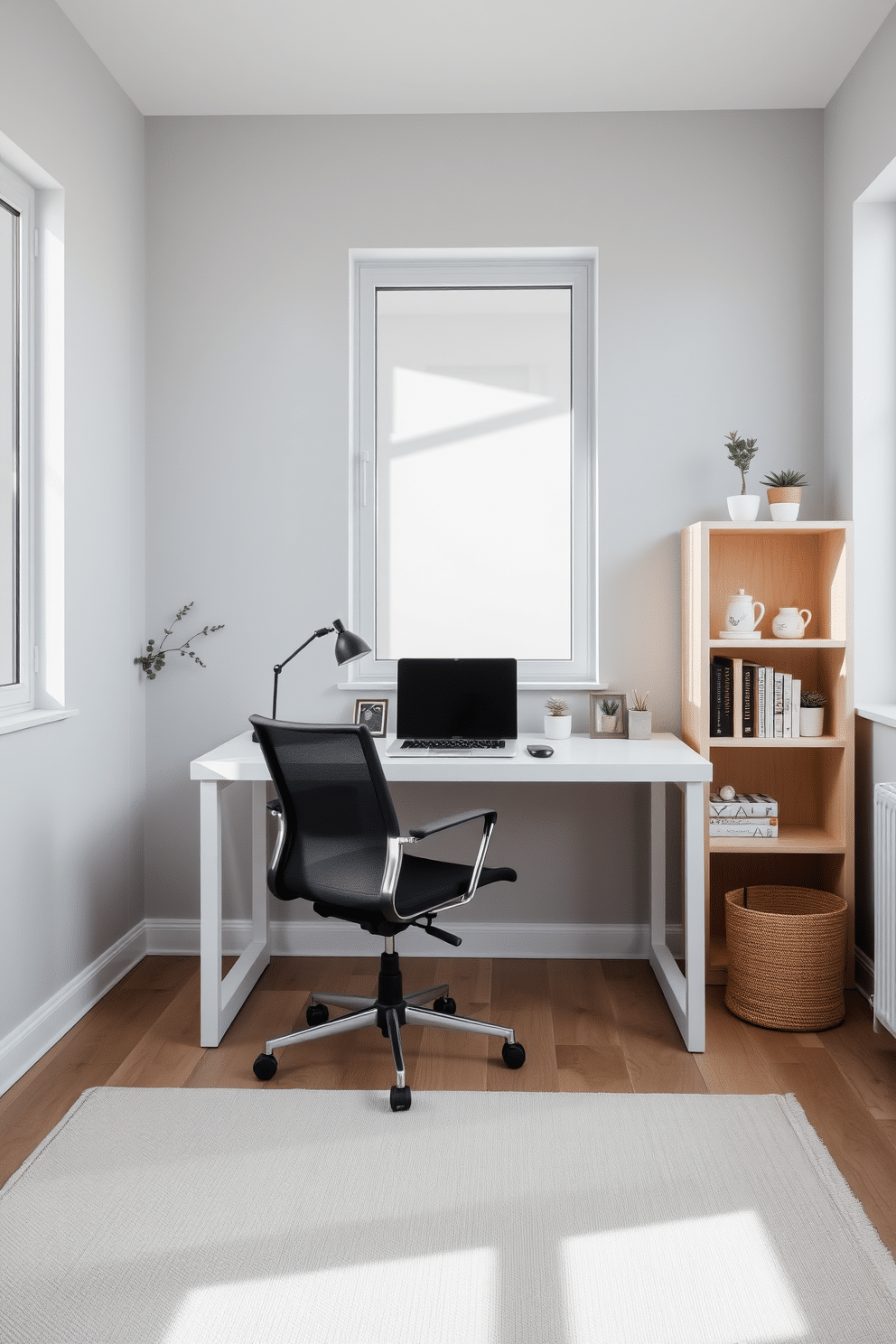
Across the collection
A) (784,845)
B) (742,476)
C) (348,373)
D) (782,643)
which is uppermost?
(348,373)

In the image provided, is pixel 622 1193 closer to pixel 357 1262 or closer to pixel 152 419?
pixel 357 1262

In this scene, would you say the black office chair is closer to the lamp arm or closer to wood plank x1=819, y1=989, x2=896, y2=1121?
the lamp arm

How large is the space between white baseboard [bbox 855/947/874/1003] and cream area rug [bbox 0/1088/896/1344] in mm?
746

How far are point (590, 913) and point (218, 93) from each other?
2983 millimetres

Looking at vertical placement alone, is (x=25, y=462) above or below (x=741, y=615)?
above

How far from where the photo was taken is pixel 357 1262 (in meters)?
1.67

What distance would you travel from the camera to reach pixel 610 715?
3080 millimetres

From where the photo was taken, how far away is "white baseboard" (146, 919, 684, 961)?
3219 millimetres

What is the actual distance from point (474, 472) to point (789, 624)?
3.85 ft

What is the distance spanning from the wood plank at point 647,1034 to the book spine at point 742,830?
53cm

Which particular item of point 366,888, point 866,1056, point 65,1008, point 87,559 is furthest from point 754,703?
point 65,1008

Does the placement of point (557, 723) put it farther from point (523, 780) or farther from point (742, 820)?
point (742, 820)

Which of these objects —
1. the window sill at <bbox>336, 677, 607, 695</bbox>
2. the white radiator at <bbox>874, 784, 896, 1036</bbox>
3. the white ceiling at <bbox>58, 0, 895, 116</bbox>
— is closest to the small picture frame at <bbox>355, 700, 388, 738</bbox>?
the window sill at <bbox>336, 677, 607, 695</bbox>

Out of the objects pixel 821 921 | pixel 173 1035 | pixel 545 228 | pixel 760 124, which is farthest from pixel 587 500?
pixel 173 1035
